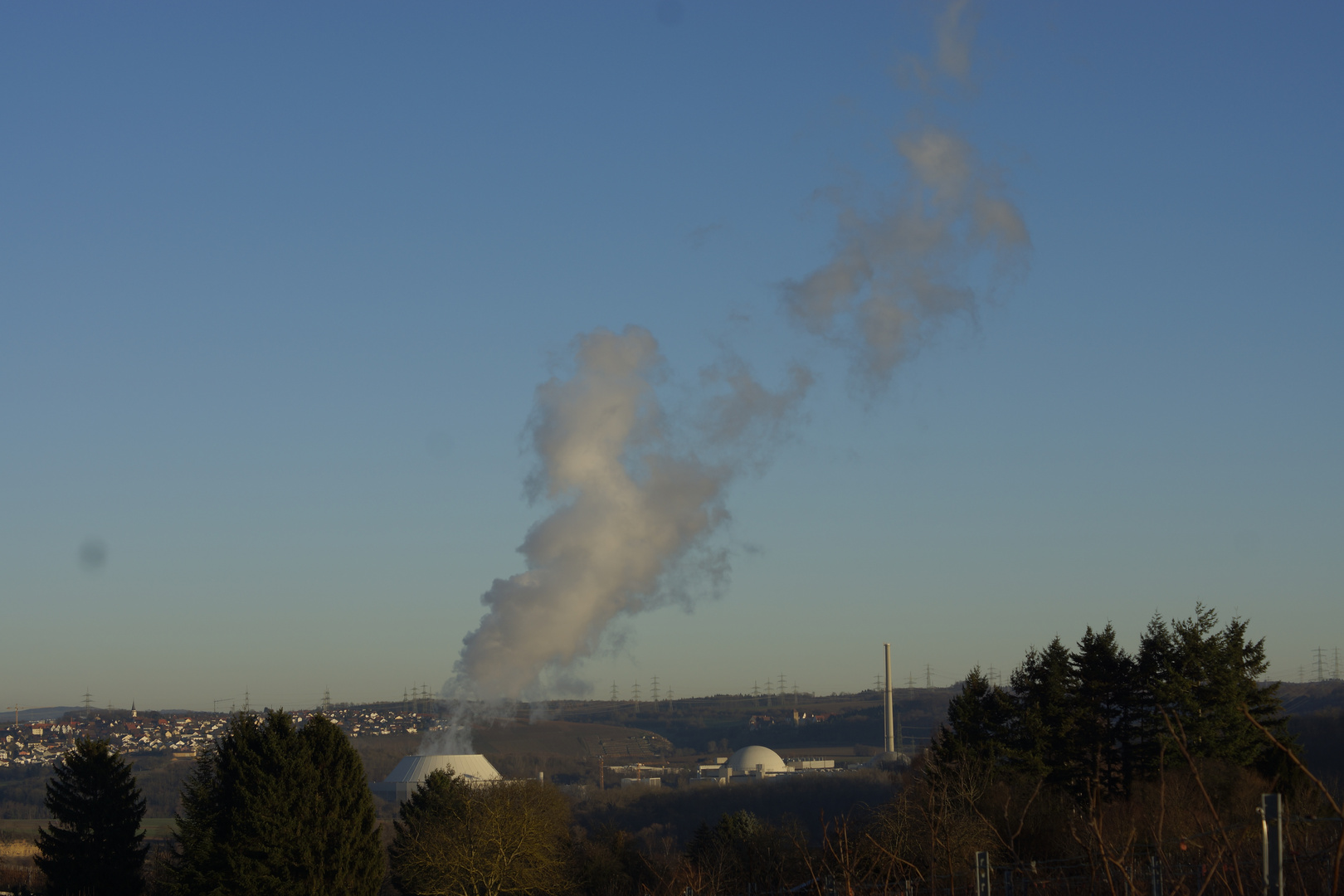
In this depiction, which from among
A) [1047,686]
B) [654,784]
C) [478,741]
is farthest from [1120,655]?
[478,741]

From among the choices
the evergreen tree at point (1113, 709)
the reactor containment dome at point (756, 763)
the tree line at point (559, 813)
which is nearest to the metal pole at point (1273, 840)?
the tree line at point (559, 813)

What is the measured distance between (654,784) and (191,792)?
111 m

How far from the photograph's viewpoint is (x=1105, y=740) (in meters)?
46.3

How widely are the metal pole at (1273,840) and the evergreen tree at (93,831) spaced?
46.2 meters

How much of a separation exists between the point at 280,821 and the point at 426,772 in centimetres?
7199

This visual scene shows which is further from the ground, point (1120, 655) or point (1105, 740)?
point (1120, 655)

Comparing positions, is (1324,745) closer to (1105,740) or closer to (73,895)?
(1105,740)

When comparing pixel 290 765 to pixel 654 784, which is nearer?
pixel 290 765

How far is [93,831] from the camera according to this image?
1801 inches

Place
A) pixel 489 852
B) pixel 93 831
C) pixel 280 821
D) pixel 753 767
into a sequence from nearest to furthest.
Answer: pixel 280 821, pixel 489 852, pixel 93 831, pixel 753 767

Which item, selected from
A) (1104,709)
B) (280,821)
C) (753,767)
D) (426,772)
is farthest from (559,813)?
(753,767)

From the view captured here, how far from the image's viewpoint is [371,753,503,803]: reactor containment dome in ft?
336

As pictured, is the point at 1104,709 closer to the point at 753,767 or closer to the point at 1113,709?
the point at 1113,709

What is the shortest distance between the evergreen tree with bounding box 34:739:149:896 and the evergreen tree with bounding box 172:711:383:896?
373 cm
